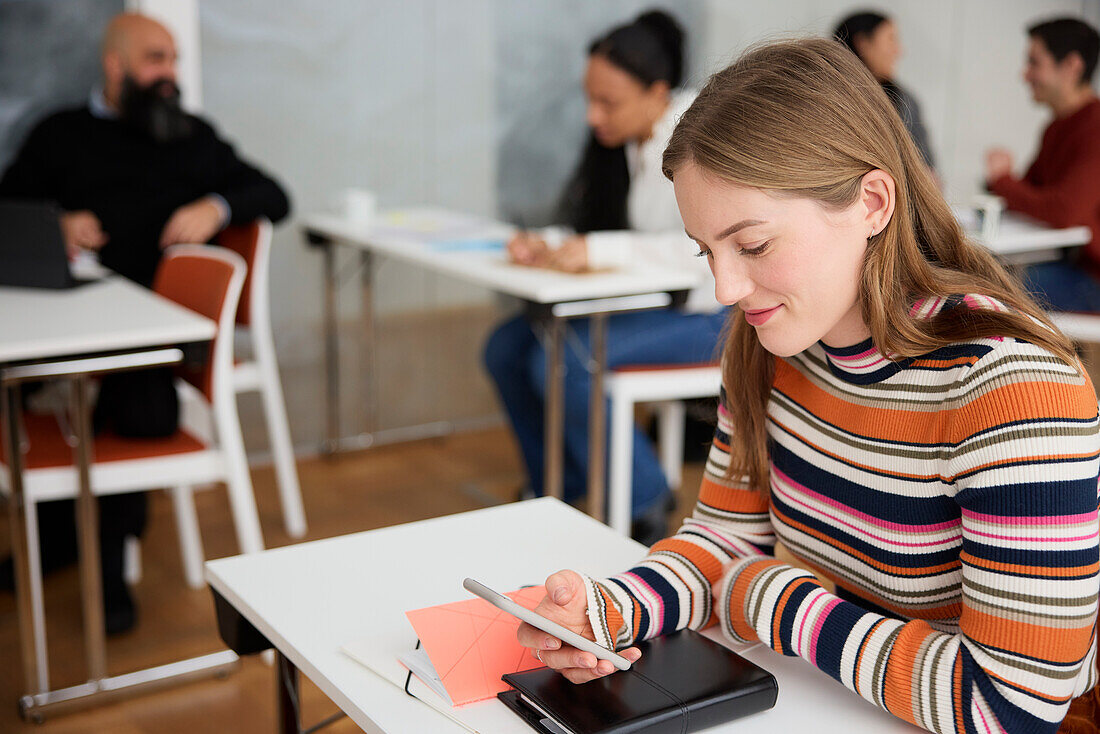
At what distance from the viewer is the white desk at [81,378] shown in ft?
6.52

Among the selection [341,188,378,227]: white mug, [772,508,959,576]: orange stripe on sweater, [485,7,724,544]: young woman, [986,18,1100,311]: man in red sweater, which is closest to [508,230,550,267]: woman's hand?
[485,7,724,544]: young woman

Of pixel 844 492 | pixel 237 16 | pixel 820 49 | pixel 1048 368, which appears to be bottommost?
pixel 844 492

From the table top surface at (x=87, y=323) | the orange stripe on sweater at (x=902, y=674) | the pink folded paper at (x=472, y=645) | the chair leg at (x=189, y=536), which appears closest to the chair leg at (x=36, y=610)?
the table top surface at (x=87, y=323)

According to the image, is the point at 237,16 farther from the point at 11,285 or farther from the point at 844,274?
the point at 844,274

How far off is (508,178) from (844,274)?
10.1 feet

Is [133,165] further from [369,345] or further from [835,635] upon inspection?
[835,635]

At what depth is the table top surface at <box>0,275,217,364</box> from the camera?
78.0 inches

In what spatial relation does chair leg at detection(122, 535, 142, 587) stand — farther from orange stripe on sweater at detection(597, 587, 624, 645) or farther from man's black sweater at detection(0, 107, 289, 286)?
orange stripe on sweater at detection(597, 587, 624, 645)

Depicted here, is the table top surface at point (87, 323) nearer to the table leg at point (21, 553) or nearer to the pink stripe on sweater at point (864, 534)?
the table leg at point (21, 553)

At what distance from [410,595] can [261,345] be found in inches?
73.8

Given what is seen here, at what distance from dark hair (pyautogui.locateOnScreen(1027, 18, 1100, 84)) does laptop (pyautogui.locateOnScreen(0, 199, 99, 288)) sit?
9.53 ft

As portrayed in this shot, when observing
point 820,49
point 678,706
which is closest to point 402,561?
point 678,706

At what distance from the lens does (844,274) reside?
3.13 feet

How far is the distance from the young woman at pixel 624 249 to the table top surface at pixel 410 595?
139 cm
